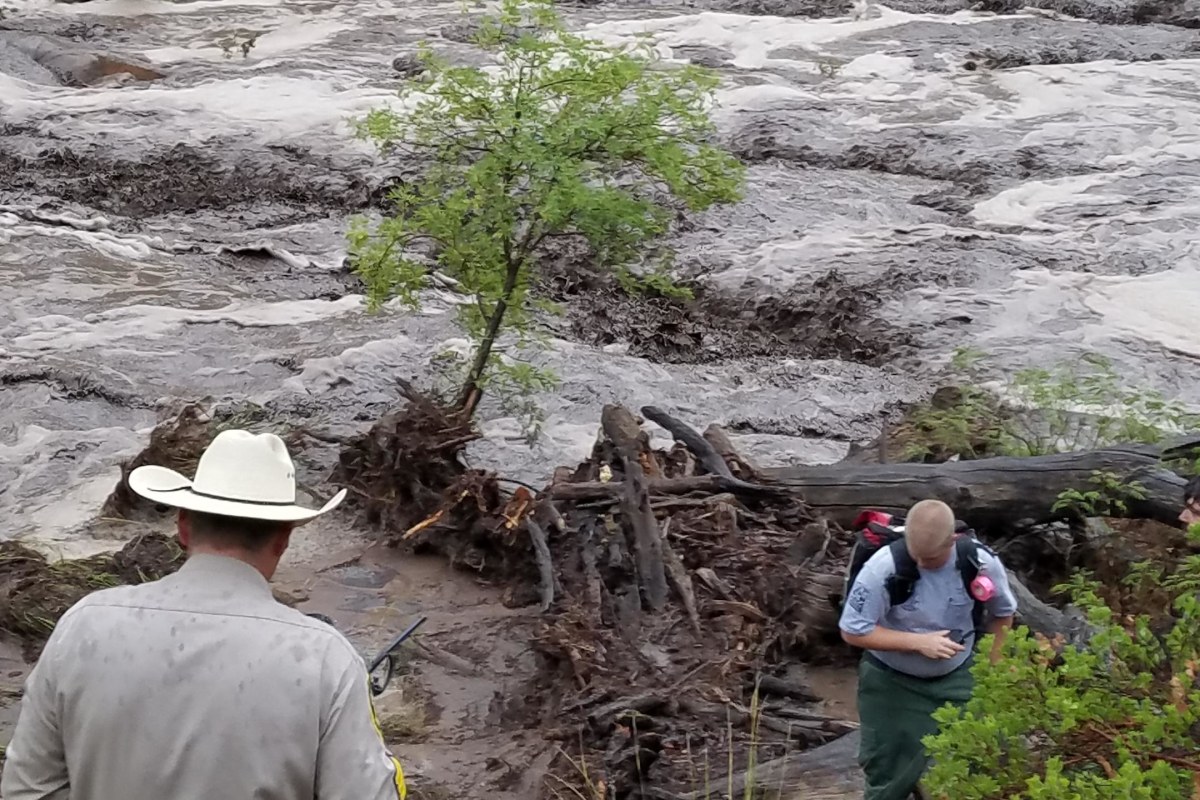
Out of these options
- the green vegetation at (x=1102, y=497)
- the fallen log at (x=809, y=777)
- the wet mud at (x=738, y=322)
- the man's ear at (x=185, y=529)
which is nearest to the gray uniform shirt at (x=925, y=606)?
the fallen log at (x=809, y=777)

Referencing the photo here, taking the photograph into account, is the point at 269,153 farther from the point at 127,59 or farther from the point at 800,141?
the point at 800,141

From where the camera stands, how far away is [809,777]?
15.7 ft

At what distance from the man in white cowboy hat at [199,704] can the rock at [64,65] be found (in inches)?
684

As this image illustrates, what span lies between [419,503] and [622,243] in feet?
6.66

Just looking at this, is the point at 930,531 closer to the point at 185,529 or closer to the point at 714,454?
the point at 185,529

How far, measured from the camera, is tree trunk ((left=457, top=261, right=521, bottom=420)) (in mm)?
8133

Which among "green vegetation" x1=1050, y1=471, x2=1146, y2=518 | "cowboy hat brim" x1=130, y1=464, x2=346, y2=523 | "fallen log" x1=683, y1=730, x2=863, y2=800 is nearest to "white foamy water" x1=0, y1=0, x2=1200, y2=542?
"green vegetation" x1=1050, y1=471, x2=1146, y2=518

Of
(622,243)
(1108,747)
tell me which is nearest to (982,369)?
(622,243)

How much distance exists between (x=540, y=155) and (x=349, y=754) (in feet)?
17.8

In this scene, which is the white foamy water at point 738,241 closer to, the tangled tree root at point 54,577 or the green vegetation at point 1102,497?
the tangled tree root at point 54,577

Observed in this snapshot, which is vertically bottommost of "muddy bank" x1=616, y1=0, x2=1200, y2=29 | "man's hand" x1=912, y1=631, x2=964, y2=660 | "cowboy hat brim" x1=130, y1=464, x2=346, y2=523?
"muddy bank" x1=616, y1=0, x2=1200, y2=29

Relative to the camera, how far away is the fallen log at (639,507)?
6227 millimetres

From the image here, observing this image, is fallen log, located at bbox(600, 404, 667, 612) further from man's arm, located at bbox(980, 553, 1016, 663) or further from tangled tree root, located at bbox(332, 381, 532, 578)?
man's arm, located at bbox(980, 553, 1016, 663)

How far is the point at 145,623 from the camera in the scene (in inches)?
92.0
